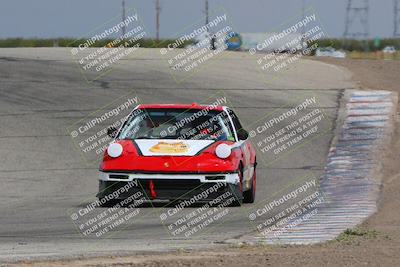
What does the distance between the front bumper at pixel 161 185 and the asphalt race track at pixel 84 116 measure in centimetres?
27

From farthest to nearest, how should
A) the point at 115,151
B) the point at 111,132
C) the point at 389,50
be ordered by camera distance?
the point at 389,50, the point at 111,132, the point at 115,151

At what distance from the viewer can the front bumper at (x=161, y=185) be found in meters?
13.8

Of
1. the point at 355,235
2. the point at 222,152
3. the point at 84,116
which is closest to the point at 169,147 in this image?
the point at 222,152

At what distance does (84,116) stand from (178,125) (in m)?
10.4

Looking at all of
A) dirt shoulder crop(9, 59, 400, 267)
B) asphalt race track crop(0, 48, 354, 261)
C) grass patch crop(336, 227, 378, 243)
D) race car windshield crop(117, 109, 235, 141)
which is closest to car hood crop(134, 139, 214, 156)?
race car windshield crop(117, 109, 235, 141)

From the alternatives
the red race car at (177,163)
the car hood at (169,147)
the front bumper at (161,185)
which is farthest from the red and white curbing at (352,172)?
the car hood at (169,147)

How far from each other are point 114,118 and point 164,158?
10.5 m

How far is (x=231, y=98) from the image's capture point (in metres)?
27.2

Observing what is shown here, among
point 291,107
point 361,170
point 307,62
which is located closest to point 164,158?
point 361,170

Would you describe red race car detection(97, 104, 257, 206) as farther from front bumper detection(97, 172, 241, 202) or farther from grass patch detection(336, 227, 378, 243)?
grass patch detection(336, 227, 378, 243)

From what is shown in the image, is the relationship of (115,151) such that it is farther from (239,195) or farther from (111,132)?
(239,195)

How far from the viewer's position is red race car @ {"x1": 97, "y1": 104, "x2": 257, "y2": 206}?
13.8 m

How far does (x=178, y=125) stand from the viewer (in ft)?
48.5

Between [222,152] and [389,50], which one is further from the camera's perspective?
[389,50]
